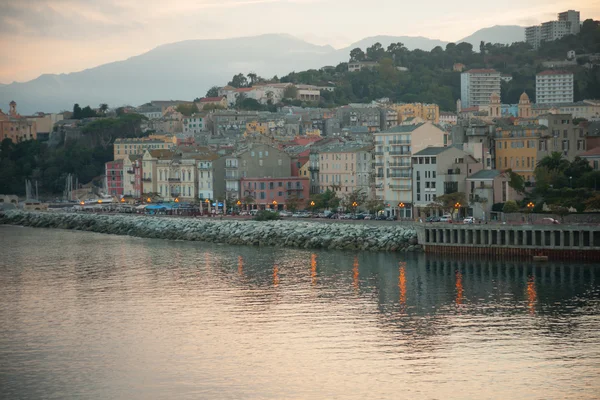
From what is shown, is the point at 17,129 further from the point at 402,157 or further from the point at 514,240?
the point at 514,240

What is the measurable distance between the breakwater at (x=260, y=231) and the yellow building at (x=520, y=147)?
10.4 metres

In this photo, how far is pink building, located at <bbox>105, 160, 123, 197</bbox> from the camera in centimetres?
8656

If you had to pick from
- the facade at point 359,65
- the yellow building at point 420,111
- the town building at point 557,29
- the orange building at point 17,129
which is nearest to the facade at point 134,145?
the yellow building at point 420,111

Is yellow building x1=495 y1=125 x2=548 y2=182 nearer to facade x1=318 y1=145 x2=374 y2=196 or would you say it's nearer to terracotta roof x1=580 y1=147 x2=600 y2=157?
terracotta roof x1=580 y1=147 x2=600 y2=157

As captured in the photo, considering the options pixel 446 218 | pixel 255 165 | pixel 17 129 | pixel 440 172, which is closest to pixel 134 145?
pixel 17 129

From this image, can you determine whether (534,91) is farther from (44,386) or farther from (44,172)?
(44,386)

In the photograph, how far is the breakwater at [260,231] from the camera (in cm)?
4819

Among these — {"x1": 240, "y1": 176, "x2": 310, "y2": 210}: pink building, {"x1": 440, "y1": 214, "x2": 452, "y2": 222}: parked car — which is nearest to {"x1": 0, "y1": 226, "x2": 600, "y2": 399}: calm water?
{"x1": 440, "y1": 214, "x2": 452, "y2": 222}: parked car

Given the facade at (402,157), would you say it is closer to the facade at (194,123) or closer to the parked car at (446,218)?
the parked car at (446,218)

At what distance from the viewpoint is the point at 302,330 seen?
29.0 meters

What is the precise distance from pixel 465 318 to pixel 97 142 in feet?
262

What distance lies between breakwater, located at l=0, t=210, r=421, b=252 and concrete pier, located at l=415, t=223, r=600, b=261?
1.20 meters

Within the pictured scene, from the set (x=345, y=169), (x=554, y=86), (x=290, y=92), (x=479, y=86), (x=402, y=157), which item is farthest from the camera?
(x=479, y=86)

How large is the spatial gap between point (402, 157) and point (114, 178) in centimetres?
3659
